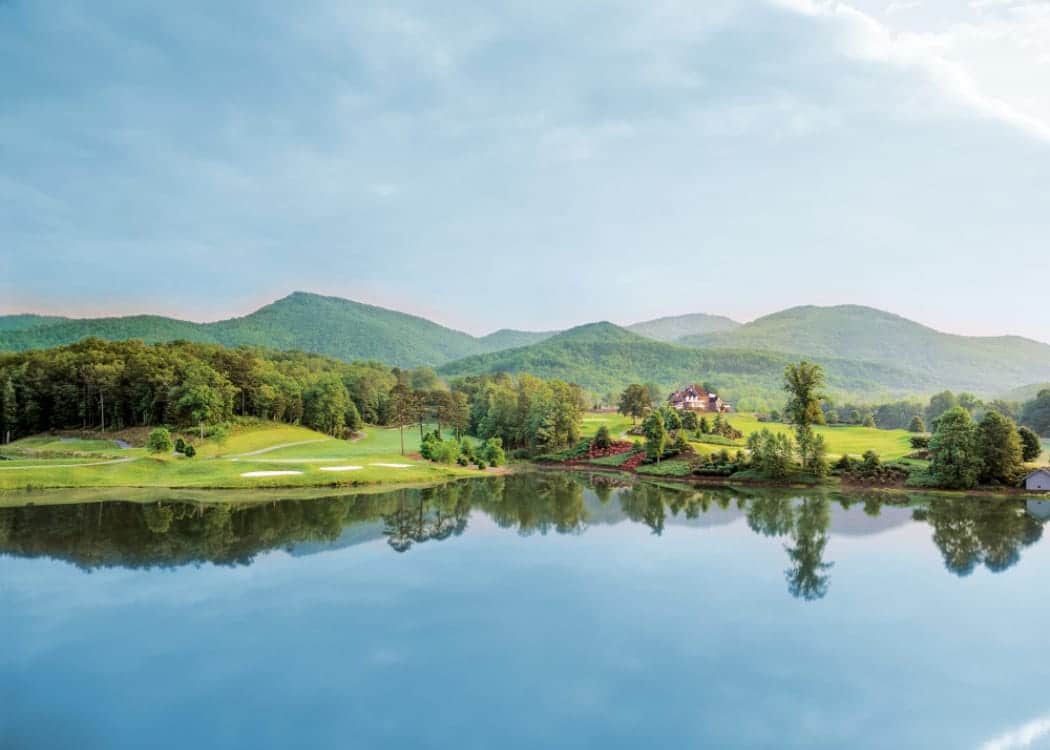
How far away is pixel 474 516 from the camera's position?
2958cm

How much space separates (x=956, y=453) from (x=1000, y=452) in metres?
2.39

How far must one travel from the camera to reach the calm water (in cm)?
996

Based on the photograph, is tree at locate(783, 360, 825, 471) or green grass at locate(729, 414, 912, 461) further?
green grass at locate(729, 414, 912, 461)

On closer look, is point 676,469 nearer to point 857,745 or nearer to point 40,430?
point 857,745

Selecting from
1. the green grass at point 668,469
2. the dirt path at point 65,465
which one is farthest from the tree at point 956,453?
the dirt path at point 65,465

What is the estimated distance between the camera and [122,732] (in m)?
9.55

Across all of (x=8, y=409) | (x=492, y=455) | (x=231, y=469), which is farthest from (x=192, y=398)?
(x=492, y=455)

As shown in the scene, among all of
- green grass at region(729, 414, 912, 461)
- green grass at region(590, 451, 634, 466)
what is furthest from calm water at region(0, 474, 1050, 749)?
green grass at region(590, 451, 634, 466)

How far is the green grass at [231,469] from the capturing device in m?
33.7

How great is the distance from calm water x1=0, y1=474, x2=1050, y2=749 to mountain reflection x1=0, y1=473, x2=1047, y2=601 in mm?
236

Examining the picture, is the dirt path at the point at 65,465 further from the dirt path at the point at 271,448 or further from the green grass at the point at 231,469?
the dirt path at the point at 271,448

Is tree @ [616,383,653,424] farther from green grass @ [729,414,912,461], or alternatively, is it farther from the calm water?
the calm water

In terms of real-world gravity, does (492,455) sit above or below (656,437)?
below

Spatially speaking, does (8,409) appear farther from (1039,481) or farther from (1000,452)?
(1039,481)
